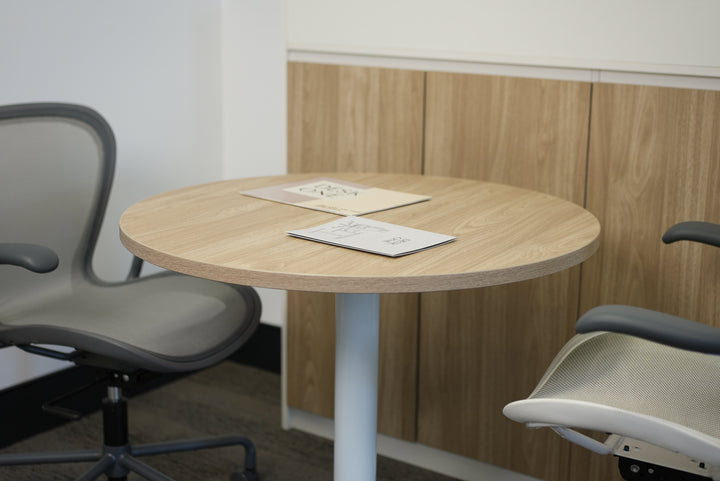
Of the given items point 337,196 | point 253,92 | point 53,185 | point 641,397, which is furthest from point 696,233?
point 253,92

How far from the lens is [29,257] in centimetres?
164

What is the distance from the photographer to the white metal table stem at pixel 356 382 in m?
1.64

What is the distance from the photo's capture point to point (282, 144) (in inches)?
113

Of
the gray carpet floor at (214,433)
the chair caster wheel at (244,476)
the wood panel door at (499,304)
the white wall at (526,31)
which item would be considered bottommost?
the gray carpet floor at (214,433)

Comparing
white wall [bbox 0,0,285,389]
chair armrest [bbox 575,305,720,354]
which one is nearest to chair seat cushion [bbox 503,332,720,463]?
chair armrest [bbox 575,305,720,354]

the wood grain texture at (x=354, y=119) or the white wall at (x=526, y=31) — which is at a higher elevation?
the white wall at (x=526, y=31)

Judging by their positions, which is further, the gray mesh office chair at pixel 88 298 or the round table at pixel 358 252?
the gray mesh office chair at pixel 88 298

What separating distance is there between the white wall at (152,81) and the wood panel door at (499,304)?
62 cm

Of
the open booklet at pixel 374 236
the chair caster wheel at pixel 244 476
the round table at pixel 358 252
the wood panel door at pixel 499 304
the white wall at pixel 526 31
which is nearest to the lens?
the round table at pixel 358 252

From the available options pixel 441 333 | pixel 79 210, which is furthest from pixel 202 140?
pixel 441 333

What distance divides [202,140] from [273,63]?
0.38 m

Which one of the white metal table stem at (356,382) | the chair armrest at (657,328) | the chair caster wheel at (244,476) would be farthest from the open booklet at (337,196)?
the chair caster wheel at (244,476)

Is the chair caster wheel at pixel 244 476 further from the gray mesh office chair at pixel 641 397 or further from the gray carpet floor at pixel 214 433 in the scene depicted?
the gray mesh office chair at pixel 641 397

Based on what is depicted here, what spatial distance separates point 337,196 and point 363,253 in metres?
0.47
